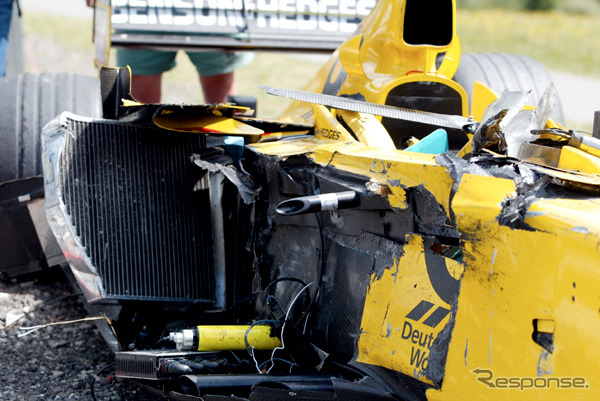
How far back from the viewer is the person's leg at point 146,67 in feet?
18.9

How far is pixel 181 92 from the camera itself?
31.5 feet

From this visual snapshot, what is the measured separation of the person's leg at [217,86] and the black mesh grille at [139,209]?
3100mm

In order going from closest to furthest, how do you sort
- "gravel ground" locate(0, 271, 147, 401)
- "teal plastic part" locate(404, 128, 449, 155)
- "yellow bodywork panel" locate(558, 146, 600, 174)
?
"yellow bodywork panel" locate(558, 146, 600, 174)
"teal plastic part" locate(404, 128, 449, 155)
"gravel ground" locate(0, 271, 147, 401)

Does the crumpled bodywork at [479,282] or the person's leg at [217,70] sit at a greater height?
the person's leg at [217,70]

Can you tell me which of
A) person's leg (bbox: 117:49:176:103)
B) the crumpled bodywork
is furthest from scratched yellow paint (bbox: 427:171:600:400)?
person's leg (bbox: 117:49:176:103)

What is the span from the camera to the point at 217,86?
21.1 feet

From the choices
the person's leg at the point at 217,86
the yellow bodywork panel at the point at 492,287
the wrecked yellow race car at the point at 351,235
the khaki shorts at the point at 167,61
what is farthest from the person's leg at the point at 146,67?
the yellow bodywork panel at the point at 492,287

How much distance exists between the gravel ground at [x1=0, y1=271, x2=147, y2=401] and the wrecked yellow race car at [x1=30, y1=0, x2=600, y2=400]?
8.7 inches

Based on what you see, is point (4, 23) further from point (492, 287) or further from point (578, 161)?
point (492, 287)

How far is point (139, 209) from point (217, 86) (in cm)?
335

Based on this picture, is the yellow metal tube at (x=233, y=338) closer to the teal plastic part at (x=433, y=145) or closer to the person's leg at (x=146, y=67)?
the teal plastic part at (x=433, y=145)

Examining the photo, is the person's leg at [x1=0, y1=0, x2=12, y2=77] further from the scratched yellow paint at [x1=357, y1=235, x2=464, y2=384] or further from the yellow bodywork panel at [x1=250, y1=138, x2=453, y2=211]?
the scratched yellow paint at [x1=357, y1=235, x2=464, y2=384]

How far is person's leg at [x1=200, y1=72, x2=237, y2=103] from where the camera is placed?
20.9 ft

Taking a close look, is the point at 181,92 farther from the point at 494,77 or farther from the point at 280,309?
the point at 280,309
